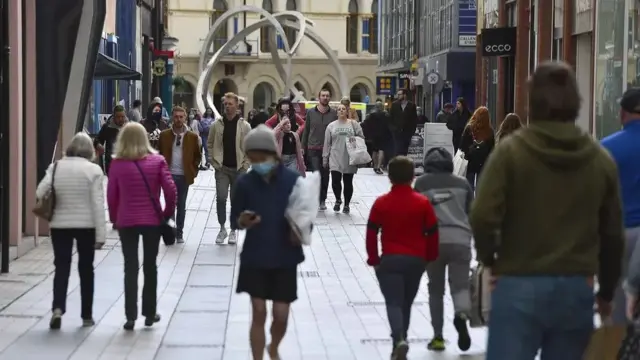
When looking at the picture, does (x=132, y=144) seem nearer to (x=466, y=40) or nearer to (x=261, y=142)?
(x=261, y=142)

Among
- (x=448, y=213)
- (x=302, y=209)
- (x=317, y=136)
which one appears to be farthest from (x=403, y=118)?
(x=302, y=209)

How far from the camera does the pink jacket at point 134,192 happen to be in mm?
11062

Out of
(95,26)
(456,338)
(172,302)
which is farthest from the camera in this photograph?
(95,26)

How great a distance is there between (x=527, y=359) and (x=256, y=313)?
11.6 ft

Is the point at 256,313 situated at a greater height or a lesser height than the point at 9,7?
lesser

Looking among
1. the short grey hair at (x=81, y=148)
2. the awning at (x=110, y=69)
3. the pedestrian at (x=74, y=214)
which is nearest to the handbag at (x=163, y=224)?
the pedestrian at (x=74, y=214)

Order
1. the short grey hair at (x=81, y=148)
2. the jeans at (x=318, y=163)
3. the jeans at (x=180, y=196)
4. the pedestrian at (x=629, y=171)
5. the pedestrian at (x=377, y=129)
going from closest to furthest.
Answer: the pedestrian at (x=629, y=171) → the short grey hair at (x=81, y=148) → the jeans at (x=180, y=196) → the jeans at (x=318, y=163) → the pedestrian at (x=377, y=129)

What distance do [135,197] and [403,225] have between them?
8.25 ft

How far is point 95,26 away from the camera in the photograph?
19094mm

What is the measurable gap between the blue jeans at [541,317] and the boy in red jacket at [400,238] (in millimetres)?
3802

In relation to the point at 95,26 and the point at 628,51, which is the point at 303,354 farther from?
the point at 628,51

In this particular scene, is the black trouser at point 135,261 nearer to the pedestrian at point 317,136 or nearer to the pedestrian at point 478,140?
the pedestrian at point 478,140

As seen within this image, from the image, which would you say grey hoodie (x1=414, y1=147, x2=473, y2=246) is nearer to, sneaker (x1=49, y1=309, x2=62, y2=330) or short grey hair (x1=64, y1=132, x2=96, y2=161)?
short grey hair (x1=64, y1=132, x2=96, y2=161)

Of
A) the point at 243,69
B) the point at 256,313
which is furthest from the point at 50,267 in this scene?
the point at 243,69
